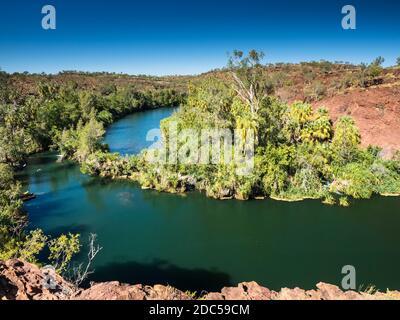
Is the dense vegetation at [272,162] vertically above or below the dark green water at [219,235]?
above

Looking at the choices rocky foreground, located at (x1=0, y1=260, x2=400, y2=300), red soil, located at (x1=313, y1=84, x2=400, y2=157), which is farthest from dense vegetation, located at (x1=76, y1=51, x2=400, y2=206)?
rocky foreground, located at (x1=0, y1=260, x2=400, y2=300)

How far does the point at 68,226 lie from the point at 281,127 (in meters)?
31.3

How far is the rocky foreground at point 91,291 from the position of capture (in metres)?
11.7

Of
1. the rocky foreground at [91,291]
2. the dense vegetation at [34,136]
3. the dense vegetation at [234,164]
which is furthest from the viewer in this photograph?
the dense vegetation at [234,164]

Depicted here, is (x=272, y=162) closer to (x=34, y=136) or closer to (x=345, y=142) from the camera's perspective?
(x=345, y=142)

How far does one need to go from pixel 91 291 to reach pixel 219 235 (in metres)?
19.2

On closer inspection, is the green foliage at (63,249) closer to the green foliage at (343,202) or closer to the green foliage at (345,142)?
the green foliage at (343,202)

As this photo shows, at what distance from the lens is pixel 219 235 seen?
Answer: 3044cm

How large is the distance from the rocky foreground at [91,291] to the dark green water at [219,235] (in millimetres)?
8949

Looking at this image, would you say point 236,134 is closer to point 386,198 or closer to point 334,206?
point 334,206

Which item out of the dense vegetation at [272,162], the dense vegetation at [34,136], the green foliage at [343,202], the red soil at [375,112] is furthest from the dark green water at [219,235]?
the red soil at [375,112]

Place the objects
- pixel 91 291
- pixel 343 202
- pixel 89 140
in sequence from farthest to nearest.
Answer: pixel 89 140
pixel 343 202
pixel 91 291

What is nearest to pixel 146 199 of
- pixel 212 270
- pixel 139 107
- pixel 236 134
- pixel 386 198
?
pixel 236 134

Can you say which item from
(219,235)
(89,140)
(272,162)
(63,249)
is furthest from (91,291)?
(89,140)
